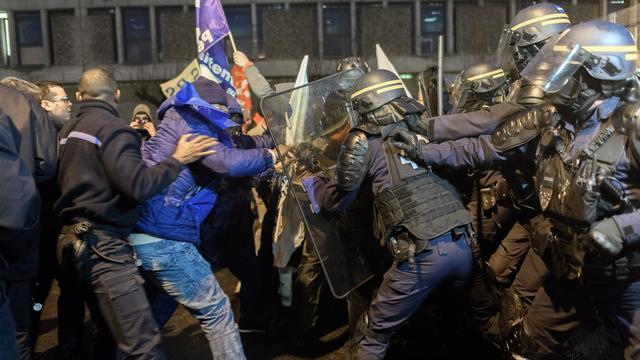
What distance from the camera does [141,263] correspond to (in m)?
3.45

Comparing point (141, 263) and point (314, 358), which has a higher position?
point (141, 263)

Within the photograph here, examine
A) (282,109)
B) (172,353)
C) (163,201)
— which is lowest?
(172,353)

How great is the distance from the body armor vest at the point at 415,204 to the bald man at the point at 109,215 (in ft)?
4.08

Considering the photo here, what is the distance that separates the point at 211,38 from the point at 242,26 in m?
17.5

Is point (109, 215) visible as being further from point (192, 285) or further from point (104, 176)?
point (192, 285)

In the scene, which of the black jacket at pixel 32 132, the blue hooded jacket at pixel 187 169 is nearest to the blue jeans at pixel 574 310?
the blue hooded jacket at pixel 187 169

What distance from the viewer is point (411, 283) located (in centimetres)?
342

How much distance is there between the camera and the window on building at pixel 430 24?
911 inches

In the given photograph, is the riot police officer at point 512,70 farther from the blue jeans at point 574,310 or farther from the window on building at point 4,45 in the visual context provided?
the window on building at point 4,45

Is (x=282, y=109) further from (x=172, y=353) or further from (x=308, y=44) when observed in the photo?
(x=308, y=44)

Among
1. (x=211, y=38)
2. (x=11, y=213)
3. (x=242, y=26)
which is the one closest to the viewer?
(x=11, y=213)

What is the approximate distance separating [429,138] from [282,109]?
3.13ft

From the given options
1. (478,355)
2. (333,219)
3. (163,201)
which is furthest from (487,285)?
(163,201)

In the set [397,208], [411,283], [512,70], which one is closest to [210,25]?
[512,70]
